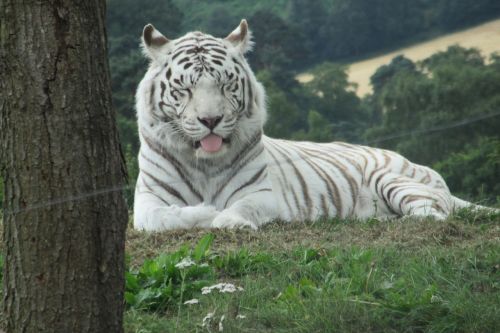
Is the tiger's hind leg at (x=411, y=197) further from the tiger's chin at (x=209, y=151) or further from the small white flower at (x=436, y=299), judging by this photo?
the small white flower at (x=436, y=299)

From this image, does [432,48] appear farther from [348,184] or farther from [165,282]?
[165,282]

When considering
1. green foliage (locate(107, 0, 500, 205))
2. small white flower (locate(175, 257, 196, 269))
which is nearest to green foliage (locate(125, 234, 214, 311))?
small white flower (locate(175, 257, 196, 269))

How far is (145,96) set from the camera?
25.2 feet

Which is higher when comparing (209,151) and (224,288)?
(209,151)

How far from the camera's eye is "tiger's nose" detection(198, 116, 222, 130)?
7.14 metres

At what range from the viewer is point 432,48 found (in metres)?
21.0

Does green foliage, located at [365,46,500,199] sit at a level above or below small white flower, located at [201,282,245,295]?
below

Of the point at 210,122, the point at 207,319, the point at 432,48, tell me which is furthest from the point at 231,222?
the point at 432,48

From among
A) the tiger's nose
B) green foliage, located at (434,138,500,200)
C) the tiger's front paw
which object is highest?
the tiger's nose

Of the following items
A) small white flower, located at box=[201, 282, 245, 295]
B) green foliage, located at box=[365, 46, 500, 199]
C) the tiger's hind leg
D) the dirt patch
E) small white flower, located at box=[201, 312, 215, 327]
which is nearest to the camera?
small white flower, located at box=[201, 312, 215, 327]

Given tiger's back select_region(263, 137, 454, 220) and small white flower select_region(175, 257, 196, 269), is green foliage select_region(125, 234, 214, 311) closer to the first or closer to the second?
small white flower select_region(175, 257, 196, 269)

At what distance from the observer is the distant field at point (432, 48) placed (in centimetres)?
1599

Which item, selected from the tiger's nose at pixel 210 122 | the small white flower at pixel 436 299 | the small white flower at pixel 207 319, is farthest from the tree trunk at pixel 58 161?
the tiger's nose at pixel 210 122

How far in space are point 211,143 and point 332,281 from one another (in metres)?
2.81
